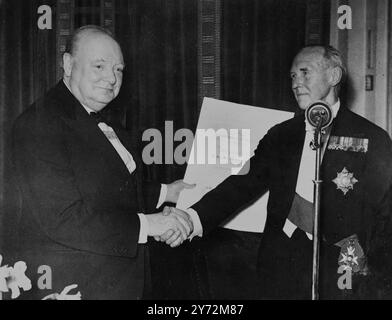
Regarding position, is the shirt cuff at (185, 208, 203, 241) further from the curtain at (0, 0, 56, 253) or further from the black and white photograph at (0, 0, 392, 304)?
the curtain at (0, 0, 56, 253)

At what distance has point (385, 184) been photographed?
240 cm

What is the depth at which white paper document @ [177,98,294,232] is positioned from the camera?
249cm

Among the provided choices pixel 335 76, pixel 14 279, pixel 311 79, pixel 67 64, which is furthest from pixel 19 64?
pixel 335 76

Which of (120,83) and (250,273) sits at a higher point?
(120,83)

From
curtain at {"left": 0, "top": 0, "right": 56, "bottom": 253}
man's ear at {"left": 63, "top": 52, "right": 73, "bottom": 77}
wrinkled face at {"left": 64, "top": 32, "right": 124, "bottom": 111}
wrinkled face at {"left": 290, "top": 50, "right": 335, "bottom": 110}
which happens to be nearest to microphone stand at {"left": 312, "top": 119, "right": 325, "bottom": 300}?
wrinkled face at {"left": 290, "top": 50, "right": 335, "bottom": 110}

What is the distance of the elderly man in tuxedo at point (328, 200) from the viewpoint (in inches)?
92.6

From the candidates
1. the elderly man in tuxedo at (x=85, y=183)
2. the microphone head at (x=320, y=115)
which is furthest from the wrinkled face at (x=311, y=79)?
the elderly man in tuxedo at (x=85, y=183)

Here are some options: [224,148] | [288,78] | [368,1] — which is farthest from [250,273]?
[368,1]

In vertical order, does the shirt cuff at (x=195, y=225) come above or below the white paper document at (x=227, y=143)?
below

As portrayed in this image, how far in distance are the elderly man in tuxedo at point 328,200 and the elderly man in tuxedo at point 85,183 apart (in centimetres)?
28

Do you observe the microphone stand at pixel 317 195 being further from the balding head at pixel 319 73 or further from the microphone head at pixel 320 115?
the balding head at pixel 319 73

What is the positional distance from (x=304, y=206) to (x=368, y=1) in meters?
1.05

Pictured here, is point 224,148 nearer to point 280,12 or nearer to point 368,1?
point 280,12

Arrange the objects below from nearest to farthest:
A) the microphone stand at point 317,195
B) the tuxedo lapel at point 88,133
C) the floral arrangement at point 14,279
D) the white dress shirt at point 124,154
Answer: the microphone stand at point 317,195 < the tuxedo lapel at point 88,133 < the white dress shirt at point 124,154 < the floral arrangement at point 14,279
